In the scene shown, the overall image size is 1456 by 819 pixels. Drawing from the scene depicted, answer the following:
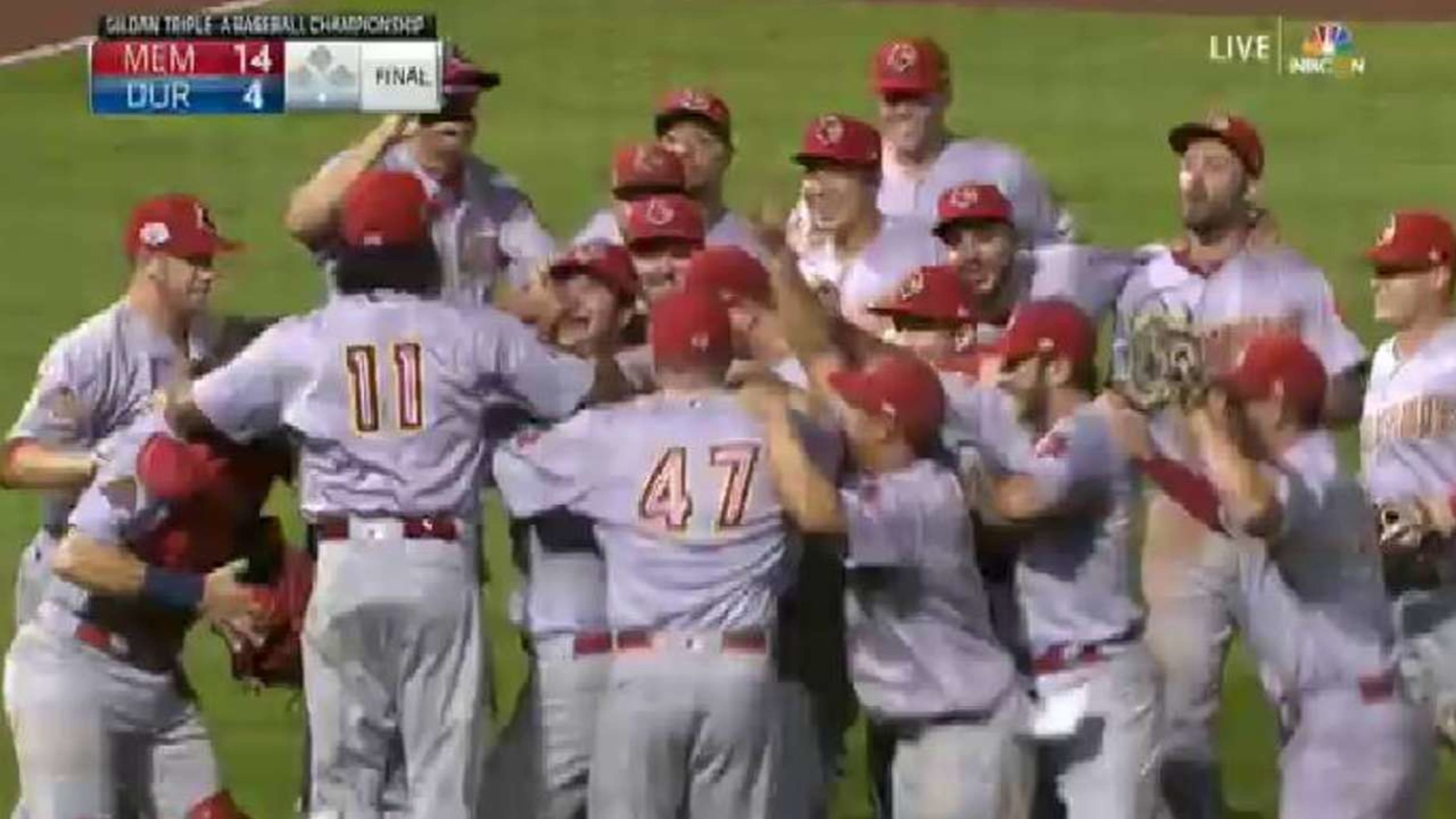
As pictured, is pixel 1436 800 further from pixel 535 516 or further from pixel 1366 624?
pixel 535 516

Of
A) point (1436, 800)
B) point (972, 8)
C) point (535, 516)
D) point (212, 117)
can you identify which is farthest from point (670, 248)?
point (972, 8)

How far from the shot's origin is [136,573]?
8.34 m

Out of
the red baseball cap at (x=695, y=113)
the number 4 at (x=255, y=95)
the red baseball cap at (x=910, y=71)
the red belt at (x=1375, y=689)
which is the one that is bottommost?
the red belt at (x=1375, y=689)

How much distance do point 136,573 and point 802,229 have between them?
8.15ft

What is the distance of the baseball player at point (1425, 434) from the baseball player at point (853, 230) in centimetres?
119

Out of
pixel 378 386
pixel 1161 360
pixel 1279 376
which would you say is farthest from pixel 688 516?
pixel 1161 360

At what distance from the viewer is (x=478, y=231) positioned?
10.4m

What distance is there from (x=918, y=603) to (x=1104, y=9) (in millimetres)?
11986

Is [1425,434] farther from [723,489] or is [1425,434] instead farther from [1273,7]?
[1273,7]

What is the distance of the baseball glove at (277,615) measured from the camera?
859 cm

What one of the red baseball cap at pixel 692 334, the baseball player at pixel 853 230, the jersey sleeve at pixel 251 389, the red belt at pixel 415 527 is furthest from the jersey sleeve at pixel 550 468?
the baseball player at pixel 853 230

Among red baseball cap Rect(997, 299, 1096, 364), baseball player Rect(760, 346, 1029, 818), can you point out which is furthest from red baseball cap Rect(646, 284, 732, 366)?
red baseball cap Rect(997, 299, 1096, 364)

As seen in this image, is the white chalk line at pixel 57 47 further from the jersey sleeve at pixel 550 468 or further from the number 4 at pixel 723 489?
the number 4 at pixel 723 489

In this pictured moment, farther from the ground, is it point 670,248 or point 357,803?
point 670,248
